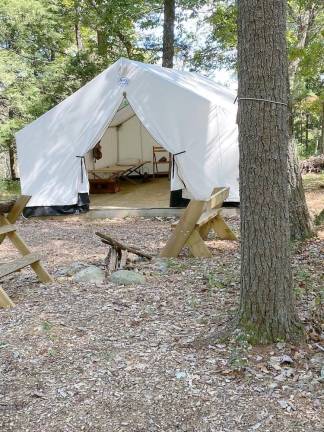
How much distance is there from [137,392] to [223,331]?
74cm

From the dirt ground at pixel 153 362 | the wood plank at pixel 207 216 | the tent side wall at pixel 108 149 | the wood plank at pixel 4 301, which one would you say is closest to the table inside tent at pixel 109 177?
the tent side wall at pixel 108 149

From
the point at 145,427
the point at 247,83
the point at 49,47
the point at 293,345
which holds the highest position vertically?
the point at 49,47

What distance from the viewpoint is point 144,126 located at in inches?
330

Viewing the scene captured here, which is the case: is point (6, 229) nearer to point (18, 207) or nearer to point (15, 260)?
point (18, 207)

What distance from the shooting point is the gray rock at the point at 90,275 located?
4332mm

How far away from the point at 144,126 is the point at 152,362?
6167 millimetres

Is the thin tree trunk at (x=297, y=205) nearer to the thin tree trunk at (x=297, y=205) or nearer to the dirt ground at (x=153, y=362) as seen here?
the thin tree trunk at (x=297, y=205)

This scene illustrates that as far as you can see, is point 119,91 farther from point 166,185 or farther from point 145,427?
point 145,427

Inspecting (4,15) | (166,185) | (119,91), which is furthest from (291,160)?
(4,15)

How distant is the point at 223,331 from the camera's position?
296 cm

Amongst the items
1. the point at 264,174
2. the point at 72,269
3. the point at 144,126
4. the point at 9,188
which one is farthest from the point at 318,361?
the point at 9,188

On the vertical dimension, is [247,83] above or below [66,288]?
above

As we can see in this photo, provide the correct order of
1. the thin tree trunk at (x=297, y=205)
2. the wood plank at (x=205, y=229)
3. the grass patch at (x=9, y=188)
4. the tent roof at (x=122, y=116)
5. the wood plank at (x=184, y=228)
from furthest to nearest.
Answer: the tent roof at (x=122, y=116)
the grass patch at (x=9, y=188)
the wood plank at (x=205, y=229)
the thin tree trunk at (x=297, y=205)
the wood plank at (x=184, y=228)

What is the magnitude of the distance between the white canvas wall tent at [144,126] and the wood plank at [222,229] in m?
2.33
